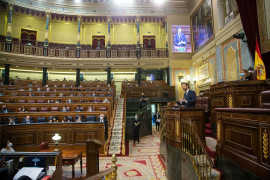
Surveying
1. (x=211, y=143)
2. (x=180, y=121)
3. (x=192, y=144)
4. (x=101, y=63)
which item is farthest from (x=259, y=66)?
(x=101, y=63)

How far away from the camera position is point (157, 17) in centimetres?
1579

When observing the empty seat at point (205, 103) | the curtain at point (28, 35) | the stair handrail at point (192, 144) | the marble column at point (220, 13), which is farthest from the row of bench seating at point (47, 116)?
the curtain at point (28, 35)

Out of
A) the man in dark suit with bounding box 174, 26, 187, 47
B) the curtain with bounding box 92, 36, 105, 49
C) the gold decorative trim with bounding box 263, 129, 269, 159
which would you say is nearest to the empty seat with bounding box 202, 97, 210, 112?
the gold decorative trim with bounding box 263, 129, 269, 159

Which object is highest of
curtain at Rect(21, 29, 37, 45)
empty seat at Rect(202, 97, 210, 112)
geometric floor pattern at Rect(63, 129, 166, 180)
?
curtain at Rect(21, 29, 37, 45)

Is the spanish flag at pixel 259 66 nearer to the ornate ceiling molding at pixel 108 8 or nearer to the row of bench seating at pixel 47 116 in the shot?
the row of bench seating at pixel 47 116

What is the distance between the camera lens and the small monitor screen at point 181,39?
14461 mm

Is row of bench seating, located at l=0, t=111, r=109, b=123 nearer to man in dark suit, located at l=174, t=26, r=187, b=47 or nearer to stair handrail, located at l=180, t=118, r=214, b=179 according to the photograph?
stair handrail, located at l=180, t=118, r=214, b=179

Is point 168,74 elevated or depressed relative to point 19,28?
depressed

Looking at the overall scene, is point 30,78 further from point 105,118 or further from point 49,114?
point 105,118

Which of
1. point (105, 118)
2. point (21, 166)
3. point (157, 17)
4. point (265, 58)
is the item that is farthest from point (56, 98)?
point (157, 17)

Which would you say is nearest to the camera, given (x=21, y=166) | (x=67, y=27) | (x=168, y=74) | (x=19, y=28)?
(x=21, y=166)

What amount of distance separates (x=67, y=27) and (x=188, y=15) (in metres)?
11.4

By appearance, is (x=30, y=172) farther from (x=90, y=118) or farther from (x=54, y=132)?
(x=90, y=118)

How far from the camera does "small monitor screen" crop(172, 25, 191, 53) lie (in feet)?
47.4
